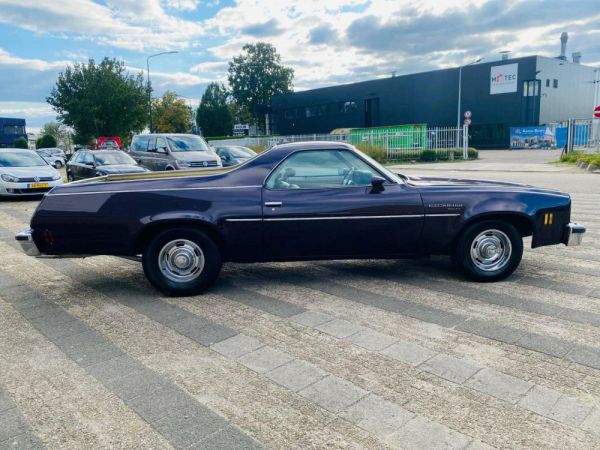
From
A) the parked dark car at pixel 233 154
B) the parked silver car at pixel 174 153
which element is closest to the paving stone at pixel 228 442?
the parked silver car at pixel 174 153

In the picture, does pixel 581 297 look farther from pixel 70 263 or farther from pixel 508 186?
pixel 70 263

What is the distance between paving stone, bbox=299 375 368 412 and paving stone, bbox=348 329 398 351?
1.90 feet

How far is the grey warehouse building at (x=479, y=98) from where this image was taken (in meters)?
46.2

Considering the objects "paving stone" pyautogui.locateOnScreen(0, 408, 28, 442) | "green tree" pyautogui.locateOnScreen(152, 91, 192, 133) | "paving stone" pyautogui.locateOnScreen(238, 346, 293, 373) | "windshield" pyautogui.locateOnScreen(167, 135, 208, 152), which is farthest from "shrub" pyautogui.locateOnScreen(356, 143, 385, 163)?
"green tree" pyautogui.locateOnScreen(152, 91, 192, 133)

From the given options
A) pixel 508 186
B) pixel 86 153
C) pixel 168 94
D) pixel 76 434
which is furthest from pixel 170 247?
A: pixel 168 94

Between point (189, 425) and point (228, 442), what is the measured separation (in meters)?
0.29

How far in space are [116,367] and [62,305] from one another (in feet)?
5.88

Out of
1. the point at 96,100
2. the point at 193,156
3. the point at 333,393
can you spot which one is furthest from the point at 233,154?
the point at 96,100

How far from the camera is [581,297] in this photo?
15.7ft

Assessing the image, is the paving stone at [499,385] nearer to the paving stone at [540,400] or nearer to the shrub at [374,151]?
the paving stone at [540,400]

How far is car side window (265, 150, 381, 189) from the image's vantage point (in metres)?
5.15

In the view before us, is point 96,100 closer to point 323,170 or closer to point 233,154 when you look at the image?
point 233,154

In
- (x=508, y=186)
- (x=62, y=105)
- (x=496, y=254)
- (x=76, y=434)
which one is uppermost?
(x=62, y=105)

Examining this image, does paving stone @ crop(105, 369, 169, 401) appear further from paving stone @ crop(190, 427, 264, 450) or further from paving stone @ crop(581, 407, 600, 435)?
paving stone @ crop(581, 407, 600, 435)
